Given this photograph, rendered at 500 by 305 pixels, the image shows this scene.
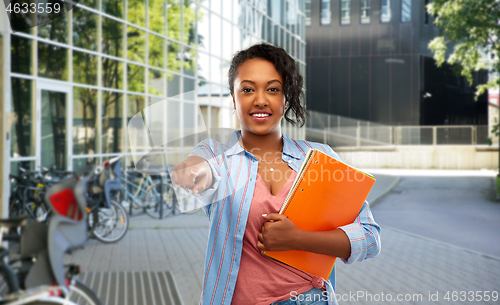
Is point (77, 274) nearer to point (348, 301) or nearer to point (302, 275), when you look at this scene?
point (302, 275)

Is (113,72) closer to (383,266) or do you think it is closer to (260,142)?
(383,266)

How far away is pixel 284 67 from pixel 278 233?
355 millimetres

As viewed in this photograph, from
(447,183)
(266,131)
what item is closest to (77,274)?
(266,131)

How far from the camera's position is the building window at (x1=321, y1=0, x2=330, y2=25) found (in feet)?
73.4

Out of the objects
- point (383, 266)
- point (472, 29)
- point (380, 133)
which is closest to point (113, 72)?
point (383, 266)

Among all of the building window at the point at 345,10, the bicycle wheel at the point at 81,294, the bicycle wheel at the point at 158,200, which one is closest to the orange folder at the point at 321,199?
the bicycle wheel at the point at 81,294

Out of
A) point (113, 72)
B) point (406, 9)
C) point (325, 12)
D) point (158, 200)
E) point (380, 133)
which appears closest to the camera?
point (113, 72)

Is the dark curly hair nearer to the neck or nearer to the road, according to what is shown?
the neck

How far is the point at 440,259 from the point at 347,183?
14.1 feet

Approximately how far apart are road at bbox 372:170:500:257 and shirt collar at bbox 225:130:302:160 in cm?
490

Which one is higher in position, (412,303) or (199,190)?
(199,190)

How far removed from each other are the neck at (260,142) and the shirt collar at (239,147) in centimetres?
2

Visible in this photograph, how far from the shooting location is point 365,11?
2302 cm

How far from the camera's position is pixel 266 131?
40.8 inches
